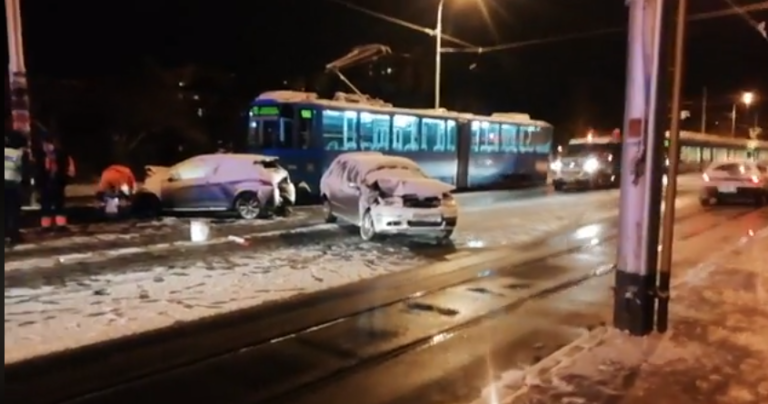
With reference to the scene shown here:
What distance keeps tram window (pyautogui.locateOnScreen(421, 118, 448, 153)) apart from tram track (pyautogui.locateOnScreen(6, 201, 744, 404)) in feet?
62.2

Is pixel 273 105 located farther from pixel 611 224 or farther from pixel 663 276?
pixel 663 276

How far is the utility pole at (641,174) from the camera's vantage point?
8469mm

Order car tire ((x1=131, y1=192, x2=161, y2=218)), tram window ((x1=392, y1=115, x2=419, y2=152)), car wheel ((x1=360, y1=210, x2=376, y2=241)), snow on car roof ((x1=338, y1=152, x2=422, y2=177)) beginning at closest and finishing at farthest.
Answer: car wheel ((x1=360, y1=210, x2=376, y2=241)) < snow on car roof ((x1=338, y1=152, x2=422, y2=177)) < car tire ((x1=131, y1=192, x2=161, y2=218)) < tram window ((x1=392, y1=115, x2=419, y2=152))

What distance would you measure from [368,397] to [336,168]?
44.4 ft

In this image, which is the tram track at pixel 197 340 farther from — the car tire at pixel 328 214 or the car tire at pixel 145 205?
the car tire at pixel 145 205

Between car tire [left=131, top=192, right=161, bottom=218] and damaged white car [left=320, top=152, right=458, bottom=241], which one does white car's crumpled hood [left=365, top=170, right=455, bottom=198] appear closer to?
damaged white car [left=320, top=152, right=458, bottom=241]

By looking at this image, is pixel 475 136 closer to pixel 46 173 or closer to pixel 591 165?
pixel 591 165

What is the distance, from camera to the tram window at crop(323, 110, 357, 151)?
27141 mm

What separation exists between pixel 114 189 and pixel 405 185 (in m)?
8.60

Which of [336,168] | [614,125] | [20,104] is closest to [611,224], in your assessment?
[336,168]

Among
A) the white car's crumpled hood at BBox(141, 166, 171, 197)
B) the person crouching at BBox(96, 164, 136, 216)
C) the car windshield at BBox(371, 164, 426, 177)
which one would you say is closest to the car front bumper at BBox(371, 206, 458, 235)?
the car windshield at BBox(371, 164, 426, 177)

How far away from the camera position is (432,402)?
6957mm

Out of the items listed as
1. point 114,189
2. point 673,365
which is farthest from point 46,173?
point 673,365

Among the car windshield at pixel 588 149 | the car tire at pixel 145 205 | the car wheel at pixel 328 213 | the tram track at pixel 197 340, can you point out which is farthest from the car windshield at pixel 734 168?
the car tire at pixel 145 205
